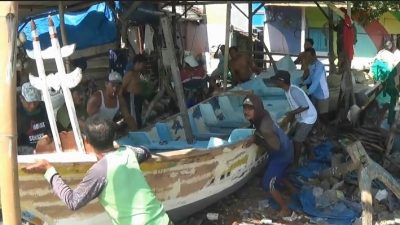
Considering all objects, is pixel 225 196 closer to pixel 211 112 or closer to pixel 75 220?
pixel 211 112

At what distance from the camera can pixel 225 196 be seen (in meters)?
6.58

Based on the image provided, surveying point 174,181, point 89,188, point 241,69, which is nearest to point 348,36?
point 241,69

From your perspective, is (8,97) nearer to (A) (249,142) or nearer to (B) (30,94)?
(B) (30,94)

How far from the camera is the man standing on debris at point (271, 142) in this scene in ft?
20.0

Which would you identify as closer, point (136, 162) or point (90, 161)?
point (136, 162)

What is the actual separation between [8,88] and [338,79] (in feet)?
28.6

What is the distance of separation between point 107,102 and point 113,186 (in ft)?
11.1

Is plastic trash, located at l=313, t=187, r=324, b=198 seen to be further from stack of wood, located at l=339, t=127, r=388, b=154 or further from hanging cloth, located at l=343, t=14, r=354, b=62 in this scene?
hanging cloth, located at l=343, t=14, r=354, b=62

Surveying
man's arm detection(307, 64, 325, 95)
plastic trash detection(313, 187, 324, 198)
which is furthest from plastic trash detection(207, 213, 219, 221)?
man's arm detection(307, 64, 325, 95)

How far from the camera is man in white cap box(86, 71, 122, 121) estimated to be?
6199 millimetres

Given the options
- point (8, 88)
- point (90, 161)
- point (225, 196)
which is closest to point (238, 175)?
point (225, 196)

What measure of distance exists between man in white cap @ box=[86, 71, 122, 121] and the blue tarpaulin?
1867 mm

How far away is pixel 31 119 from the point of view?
5582 mm

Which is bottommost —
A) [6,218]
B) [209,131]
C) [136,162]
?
[209,131]
